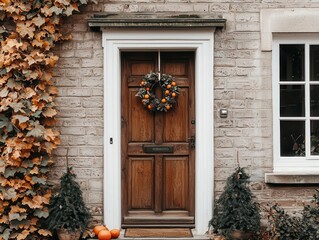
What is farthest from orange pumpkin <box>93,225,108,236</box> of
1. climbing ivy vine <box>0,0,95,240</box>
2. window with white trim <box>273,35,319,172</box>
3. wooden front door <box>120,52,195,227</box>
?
window with white trim <box>273,35,319,172</box>

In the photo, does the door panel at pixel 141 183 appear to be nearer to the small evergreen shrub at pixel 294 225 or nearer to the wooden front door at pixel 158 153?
the wooden front door at pixel 158 153

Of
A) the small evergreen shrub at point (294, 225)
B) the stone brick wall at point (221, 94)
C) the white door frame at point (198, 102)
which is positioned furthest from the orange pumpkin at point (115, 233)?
the small evergreen shrub at point (294, 225)

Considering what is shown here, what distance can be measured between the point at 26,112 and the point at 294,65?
3.71 meters

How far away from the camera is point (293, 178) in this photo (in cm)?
736

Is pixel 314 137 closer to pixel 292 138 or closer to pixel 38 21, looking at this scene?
pixel 292 138

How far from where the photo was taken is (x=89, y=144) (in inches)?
295

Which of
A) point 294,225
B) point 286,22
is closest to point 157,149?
point 294,225

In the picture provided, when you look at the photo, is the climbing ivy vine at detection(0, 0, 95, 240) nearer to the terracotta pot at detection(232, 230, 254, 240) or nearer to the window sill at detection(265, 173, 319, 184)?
the terracotta pot at detection(232, 230, 254, 240)

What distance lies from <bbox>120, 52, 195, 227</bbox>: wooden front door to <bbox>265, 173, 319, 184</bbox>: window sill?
1115 mm

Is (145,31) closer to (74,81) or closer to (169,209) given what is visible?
(74,81)

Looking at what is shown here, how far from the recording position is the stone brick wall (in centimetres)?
746

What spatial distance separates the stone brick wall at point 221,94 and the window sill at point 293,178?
0.40 ft

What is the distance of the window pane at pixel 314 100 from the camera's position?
25.0ft

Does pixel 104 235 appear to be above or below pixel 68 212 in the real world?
below
